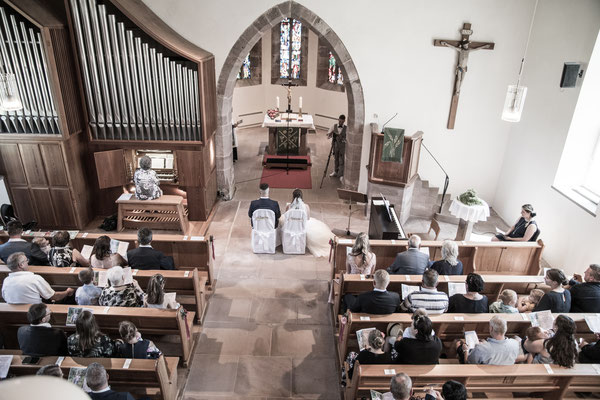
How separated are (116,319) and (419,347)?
310cm

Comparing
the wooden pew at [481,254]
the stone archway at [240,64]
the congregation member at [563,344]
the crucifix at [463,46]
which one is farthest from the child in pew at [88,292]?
the crucifix at [463,46]

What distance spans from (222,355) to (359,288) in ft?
6.19

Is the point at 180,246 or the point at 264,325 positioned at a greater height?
the point at 180,246

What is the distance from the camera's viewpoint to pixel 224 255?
730 cm

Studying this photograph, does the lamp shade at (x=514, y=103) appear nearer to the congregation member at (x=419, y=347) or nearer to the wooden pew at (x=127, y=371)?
the congregation member at (x=419, y=347)

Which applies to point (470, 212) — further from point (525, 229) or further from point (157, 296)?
point (157, 296)

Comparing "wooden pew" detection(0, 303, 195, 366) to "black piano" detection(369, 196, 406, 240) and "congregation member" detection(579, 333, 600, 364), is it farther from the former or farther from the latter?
"congregation member" detection(579, 333, 600, 364)

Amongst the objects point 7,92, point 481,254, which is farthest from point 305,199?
point 7,92

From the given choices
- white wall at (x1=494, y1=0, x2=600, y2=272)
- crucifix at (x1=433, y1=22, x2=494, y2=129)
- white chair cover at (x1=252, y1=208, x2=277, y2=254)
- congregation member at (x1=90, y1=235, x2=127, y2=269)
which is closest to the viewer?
congregation member at (x1=90, y1=235, x2=127, y2=269)

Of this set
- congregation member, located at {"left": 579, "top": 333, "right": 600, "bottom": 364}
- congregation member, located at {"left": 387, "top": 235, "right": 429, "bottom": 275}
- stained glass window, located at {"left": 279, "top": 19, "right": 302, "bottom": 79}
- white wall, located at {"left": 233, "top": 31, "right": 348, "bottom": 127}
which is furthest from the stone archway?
congregation member, located at {"left": 579, "top": 333, "right": 600, "bottom": 364}

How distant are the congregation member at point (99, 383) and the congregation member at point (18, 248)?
2.56 meters

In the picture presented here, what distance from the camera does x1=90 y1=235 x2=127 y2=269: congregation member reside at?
4.98 metres

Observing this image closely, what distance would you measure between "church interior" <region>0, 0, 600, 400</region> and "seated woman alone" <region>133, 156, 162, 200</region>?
4 centimetres

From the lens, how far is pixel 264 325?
571cm
